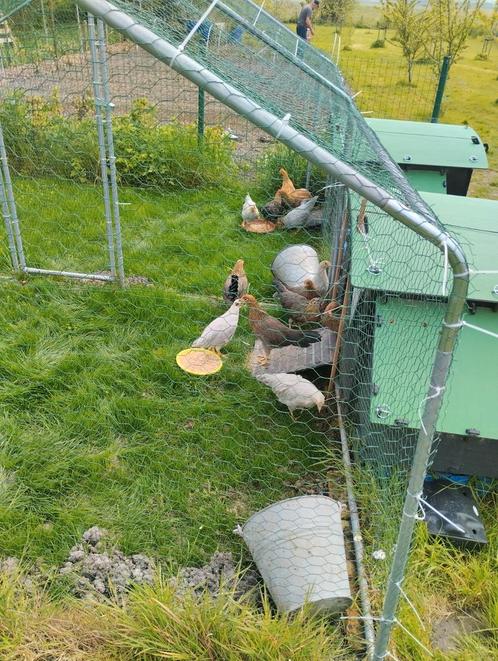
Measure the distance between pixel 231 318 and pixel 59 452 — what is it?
1.38m

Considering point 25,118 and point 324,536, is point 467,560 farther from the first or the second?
point 25,118

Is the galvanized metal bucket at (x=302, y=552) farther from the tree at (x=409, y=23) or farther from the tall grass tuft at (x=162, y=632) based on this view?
the tree at (x=409, y=23)

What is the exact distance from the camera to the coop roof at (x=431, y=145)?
536 centimetres

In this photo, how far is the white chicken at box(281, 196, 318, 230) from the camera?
6047mm

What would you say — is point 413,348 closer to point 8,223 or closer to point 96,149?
point 8,223

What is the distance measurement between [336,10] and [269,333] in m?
18.9

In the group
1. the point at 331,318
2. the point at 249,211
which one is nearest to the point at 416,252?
the point at 331,318

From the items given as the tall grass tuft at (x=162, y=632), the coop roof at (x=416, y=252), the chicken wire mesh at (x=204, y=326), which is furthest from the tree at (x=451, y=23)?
the tall grass tuft at (x=162, y=632)

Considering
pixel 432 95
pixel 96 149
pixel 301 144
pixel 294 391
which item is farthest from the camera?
pixel 432 95

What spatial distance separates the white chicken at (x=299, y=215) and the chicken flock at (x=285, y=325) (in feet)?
4.16

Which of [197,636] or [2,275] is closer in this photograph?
[197,636]

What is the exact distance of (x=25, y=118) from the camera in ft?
21.5

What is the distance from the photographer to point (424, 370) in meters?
2.82

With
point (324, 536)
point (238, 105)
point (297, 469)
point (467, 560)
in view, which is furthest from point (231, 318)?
point (238, 105)
